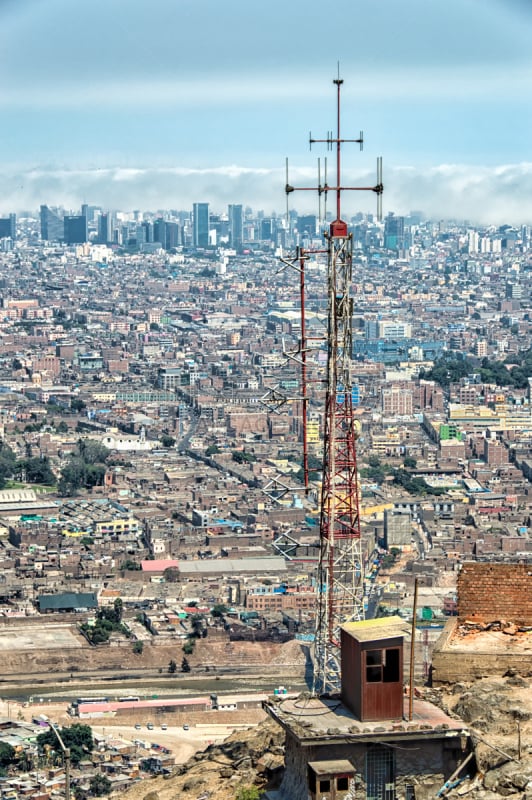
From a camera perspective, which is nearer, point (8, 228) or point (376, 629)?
point (376, 629)

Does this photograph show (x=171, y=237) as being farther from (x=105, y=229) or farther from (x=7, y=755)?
(x=7, y=755)

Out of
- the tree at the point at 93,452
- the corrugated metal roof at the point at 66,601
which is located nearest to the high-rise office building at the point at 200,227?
the tree at the point at 93,452

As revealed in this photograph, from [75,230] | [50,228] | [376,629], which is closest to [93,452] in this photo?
[376,629]

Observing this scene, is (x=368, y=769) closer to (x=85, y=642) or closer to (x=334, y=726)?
(x=334, y=726)

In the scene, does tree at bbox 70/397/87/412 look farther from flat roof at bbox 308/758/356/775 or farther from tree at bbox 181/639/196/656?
flat roof at bbox 308/758/356/775

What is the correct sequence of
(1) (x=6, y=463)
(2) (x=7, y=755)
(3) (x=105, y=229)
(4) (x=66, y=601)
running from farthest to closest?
(3) (x=105, y=229) < (1) (x=6, y=463) < (4) (x=66, y=601) < (2) (x=7, y=755)

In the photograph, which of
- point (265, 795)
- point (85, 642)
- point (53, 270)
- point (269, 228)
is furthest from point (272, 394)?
point (269, 228)
